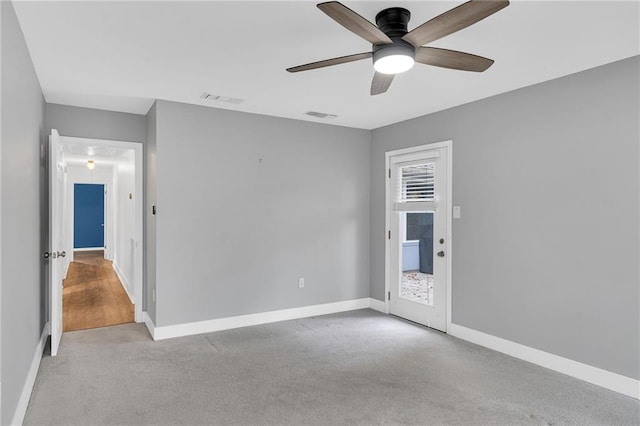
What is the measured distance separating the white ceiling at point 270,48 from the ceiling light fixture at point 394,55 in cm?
21

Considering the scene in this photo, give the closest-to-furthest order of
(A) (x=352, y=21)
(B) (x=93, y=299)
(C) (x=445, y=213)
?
(A) (x=352, y=21), (C) (x=445, y=213), (B) (x=93, y=299)

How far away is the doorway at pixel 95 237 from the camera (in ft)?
12.5

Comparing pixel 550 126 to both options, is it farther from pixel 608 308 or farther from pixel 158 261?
pixel 158 261

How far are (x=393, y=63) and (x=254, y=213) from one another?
2798 mm

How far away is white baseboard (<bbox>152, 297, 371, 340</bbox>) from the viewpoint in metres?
4.15

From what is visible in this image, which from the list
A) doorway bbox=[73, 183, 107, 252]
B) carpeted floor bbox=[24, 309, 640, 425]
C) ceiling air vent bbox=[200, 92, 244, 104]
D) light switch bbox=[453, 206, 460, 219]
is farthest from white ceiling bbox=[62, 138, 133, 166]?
doorway bbox=[73, 183, 107, 252]

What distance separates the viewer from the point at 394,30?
2.27 metres

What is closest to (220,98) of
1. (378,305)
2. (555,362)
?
(378,305)

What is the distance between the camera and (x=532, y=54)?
2.85m

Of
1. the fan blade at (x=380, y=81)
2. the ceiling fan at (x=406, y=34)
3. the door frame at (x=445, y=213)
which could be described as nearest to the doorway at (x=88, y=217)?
the door frame at (x=445, y=213)

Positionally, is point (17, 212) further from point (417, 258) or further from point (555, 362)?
point (555, 362)

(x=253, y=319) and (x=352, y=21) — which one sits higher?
(x=352, y=21)

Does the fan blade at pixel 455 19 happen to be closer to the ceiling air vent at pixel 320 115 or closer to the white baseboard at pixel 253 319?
the ceiling air vent at pixel 320 115

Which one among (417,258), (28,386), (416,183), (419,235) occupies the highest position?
(416,183)
